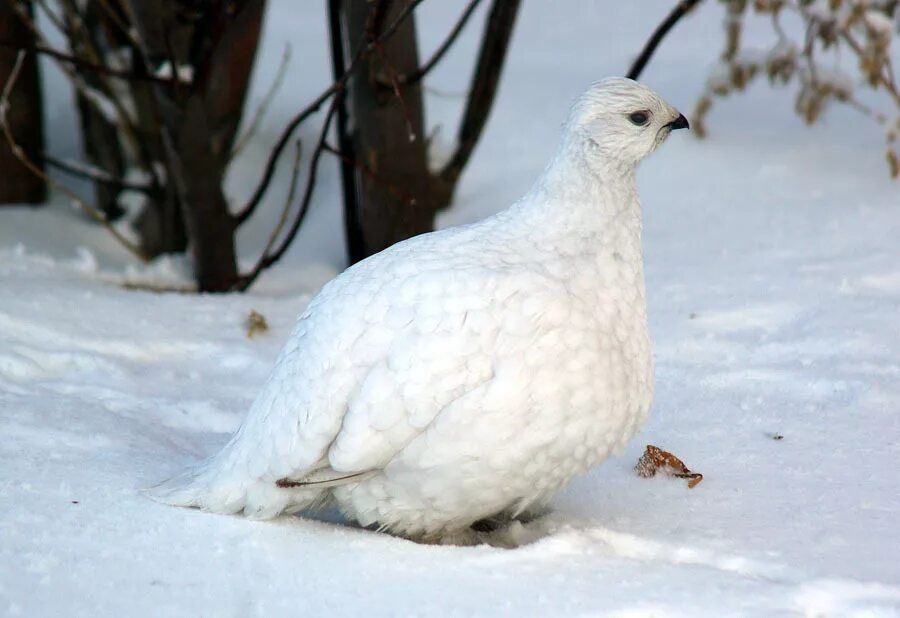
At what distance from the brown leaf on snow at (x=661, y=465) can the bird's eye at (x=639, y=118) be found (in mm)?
777

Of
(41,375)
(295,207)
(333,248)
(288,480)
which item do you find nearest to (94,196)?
(295,207)

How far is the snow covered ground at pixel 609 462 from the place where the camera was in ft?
7.08

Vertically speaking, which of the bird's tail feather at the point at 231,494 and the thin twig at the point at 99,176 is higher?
the bird's tail feather at the point at 231,494

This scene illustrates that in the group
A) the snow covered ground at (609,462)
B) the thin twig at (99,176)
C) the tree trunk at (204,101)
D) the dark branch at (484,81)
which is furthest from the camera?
the thin twig at (99,176)

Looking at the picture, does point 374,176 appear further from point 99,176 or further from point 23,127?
point 23,127

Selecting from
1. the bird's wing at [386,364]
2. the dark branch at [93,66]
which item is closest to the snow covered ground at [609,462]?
the bird's wing at [386,364]

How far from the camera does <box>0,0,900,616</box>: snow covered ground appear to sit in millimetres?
2158

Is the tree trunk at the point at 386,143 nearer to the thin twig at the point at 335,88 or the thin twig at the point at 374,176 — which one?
the thin twig at the point at 374,176

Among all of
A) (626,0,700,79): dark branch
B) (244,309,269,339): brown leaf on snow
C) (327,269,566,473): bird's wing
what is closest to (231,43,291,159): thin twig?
(244,309,269,339): brown leaf on snow

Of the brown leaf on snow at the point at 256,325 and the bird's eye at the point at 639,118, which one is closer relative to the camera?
the bird's eye at the point at 639,118

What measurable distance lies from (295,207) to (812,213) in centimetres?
221

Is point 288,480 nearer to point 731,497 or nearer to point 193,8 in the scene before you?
point 731,497

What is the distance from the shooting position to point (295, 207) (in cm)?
544

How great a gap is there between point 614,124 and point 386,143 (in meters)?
2.10
